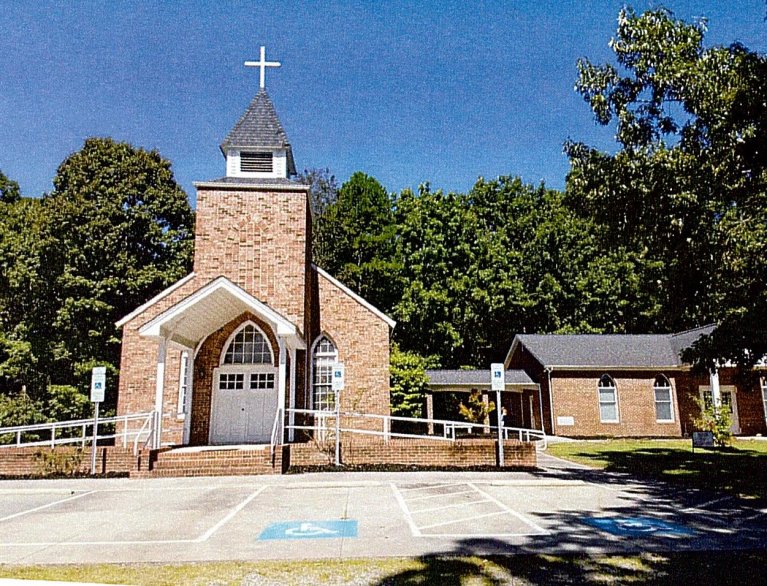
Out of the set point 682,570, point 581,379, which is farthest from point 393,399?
point 682,570

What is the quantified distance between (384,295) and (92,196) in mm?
17916

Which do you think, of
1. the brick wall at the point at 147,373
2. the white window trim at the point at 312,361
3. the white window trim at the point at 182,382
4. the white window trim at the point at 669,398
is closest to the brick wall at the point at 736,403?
the white window trim at the point at 669,398

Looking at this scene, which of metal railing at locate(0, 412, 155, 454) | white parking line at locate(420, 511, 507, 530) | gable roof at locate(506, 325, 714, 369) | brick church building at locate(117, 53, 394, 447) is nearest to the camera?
white parking line at locate(420, 511, 507, 530)

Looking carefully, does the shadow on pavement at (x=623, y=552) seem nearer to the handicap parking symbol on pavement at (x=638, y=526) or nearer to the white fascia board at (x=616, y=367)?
the handicap parking symbol on pavement at (x=638, y=526)

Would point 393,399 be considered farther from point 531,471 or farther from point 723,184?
point 723,184

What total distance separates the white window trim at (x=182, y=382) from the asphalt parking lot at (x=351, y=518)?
4322 mm

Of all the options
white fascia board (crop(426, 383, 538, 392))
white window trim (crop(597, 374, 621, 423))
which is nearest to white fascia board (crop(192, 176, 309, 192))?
white fascia board (crop(426, 383, 538, 392))

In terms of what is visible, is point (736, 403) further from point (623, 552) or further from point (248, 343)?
point (623, 552)

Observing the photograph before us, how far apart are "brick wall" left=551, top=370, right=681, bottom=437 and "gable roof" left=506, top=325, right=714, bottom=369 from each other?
559mm

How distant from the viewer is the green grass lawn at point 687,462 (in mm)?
13445

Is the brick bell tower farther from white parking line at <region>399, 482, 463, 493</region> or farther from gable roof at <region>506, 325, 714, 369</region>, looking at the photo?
gable roof at <region>506, 325, 714, 369</region>

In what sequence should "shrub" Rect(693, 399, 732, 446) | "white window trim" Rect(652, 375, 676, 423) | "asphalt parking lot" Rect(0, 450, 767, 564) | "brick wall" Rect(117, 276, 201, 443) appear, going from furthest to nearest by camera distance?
"white window trim" Rect(652, 375, 676, 423)
"shrub" Rect(693, 399, 732, 446)
"brick wall" Rect(117, 276, 201, 443)
"asphalt parking lot" Rect(0, 450, 767, 564)

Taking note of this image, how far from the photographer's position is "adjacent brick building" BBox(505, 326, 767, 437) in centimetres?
2962

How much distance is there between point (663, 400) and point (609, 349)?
354 centimetres
